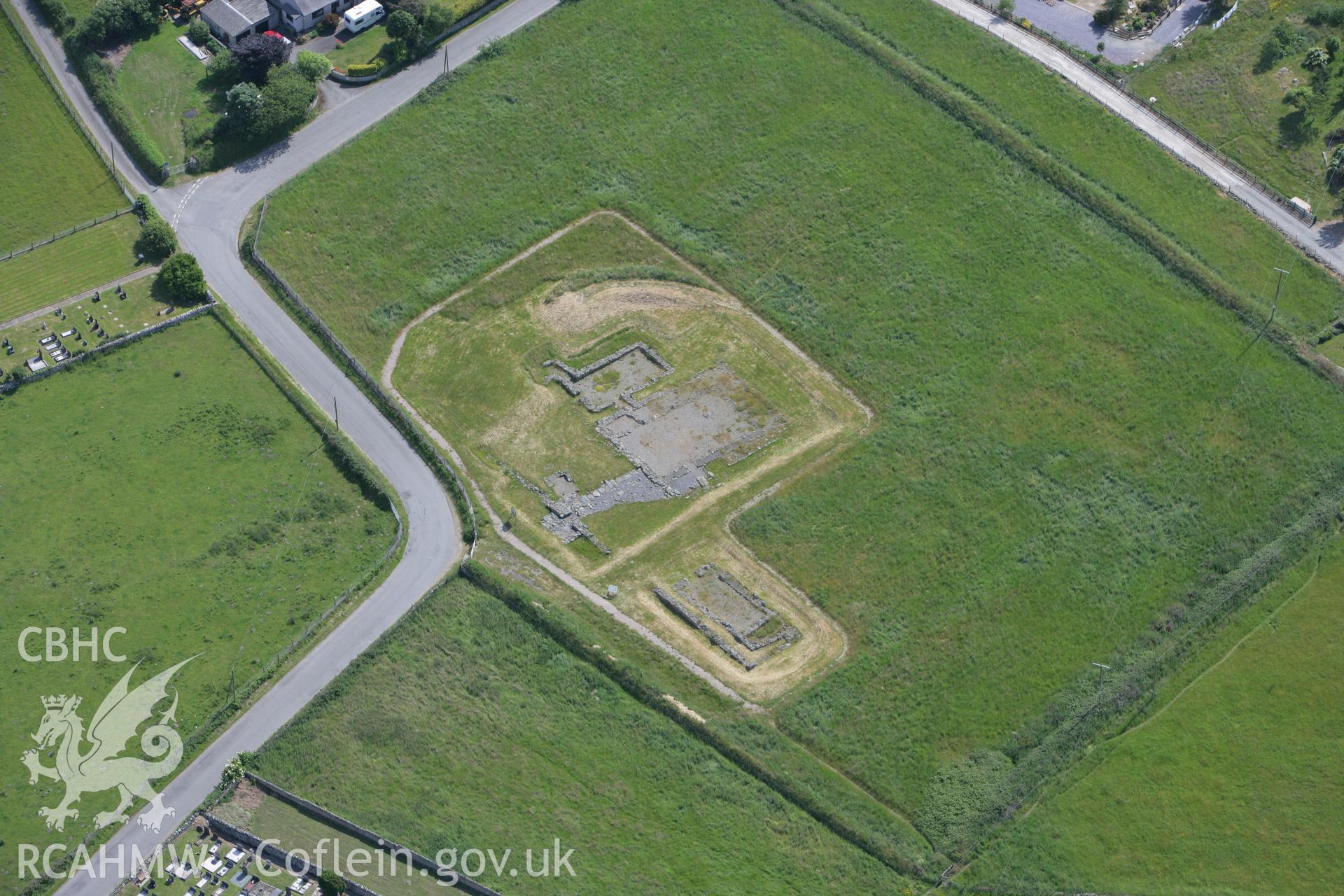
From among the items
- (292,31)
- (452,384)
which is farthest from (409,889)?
(292,31)

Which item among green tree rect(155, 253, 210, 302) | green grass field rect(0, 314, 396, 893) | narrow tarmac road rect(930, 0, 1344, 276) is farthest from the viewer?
narrow tarmac road rect(930, 0, 1344, 276)

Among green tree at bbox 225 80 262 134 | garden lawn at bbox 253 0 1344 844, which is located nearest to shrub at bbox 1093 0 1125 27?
garden lawn at bbox 253 0 1344 844

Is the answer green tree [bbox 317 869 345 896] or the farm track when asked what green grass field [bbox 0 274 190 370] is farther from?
green tree [bbox 317 869 345 896]

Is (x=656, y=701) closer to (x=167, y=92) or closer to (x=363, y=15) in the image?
(x=167, y=92)

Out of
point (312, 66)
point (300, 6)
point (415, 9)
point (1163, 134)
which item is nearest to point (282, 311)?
point (312, 66)

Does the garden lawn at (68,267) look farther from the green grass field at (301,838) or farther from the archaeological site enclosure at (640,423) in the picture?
the green grass field at (301,838)

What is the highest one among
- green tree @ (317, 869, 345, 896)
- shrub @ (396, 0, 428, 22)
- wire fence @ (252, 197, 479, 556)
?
shrub @ (396, 0, 428, 22)

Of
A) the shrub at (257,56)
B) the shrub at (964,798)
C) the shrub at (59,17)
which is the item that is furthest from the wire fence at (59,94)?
the shrub at (964,798)
